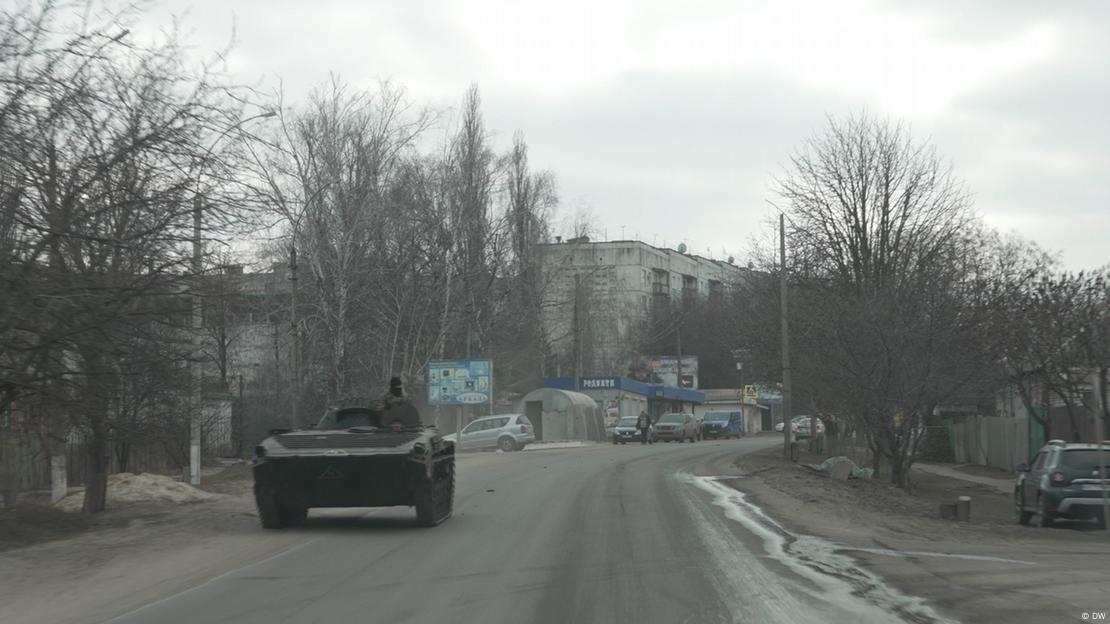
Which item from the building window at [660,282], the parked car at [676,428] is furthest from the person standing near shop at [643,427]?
the building window at [660,282]

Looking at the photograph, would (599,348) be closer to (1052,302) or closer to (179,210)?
(1052,302)

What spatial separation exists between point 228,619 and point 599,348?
8618cm

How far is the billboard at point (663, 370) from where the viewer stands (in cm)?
10069

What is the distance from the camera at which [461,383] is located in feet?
161

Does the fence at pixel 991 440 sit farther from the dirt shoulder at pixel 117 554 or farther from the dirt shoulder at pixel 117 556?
the dirt shoulder at pixel 117 556

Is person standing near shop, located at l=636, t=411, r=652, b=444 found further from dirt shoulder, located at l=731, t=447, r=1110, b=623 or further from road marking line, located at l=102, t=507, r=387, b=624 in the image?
road marking line, located at l=102, t=507, r=387, b=624

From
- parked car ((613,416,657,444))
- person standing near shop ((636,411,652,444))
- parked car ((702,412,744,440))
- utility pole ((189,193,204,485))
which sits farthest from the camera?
parked car ((702,412,744,440))

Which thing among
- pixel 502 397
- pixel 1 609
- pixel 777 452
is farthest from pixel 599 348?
pixel 1 609

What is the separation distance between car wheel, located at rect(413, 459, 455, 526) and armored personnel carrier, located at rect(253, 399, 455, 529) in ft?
0.05

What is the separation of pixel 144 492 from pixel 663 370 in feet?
269

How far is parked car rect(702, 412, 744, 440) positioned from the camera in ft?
241

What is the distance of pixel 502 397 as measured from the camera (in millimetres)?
67312

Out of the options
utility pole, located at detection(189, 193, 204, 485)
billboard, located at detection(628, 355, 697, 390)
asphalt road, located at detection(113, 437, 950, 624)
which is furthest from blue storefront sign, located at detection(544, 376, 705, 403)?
asphalt road, located at detection(113, 437, 950, 624)

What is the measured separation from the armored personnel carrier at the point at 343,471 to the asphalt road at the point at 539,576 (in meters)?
0.48
